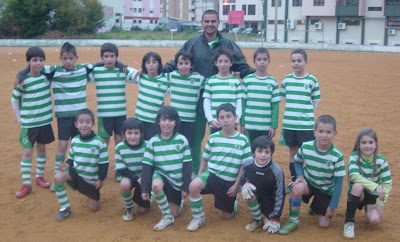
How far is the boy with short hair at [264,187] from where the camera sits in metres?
4.62

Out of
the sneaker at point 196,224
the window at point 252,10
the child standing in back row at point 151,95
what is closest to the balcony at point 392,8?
the window at point 252,10

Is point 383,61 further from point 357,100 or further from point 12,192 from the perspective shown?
point 12,192

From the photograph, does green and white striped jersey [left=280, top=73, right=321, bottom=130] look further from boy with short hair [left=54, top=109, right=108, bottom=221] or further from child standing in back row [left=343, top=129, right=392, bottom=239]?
boy with short hair [left=54, top=109, right=108, bottom=221]

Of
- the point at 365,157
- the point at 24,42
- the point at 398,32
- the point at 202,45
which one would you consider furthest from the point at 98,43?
the point at 365,157

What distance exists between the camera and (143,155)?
5164 millimetres

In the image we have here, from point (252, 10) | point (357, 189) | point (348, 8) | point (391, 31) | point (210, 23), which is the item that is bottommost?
point (357, 189)

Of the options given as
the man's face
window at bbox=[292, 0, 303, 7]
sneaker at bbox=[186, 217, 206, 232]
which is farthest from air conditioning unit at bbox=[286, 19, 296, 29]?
sneaker at bbox=[186, 217, 206, 232]

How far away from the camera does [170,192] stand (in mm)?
5027

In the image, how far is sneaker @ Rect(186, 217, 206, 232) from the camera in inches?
185

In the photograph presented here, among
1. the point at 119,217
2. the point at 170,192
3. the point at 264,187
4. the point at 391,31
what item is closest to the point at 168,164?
the point at 170,192

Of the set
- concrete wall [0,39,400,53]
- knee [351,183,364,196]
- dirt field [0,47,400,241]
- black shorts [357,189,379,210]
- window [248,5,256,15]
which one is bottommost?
dirt field [0,47,400,241]

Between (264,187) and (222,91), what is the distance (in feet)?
4.71

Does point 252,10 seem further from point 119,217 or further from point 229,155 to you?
point 119,217

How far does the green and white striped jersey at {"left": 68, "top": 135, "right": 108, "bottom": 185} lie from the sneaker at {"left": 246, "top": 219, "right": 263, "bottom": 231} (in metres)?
1.76
